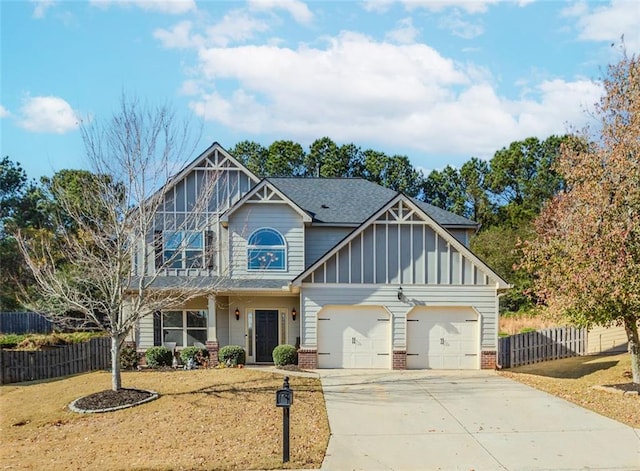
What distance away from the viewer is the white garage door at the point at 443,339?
17688 mm

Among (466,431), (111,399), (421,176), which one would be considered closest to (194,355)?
(111,399)

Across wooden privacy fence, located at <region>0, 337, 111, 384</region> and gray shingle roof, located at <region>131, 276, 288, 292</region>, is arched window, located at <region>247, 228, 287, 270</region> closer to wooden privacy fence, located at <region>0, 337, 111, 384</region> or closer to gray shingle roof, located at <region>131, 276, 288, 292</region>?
gray shingle roof, located at <region>131, 276, 288, 292</region>

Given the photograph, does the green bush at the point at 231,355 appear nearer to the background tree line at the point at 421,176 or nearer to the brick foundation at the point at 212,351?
the brick foundation at the point at 212,351

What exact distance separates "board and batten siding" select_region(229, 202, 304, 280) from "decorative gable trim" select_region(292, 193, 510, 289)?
6.22ft

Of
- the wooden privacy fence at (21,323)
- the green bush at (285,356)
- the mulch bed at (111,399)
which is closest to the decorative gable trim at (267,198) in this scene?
the green bush at (285,356)

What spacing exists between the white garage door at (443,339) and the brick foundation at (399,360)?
0.27 meters

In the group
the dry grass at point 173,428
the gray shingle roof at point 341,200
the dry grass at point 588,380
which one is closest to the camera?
the dry grass at point 173,428

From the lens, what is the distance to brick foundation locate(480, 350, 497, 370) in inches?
692

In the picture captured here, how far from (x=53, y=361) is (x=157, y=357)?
136 inches

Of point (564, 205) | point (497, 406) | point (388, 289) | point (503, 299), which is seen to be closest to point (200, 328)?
point (388, 289)

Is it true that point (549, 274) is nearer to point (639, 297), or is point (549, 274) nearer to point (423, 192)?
point (639, 297)

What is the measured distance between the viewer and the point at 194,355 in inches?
721

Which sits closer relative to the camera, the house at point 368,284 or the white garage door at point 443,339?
the house at point 368,284

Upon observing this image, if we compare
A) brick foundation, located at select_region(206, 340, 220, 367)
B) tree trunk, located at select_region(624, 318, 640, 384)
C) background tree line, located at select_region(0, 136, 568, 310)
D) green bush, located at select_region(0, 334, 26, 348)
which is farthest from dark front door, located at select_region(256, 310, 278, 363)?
background tree line, located at select_region(0, 136, 568, 310)
